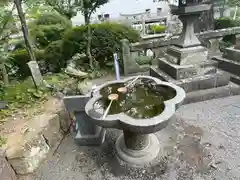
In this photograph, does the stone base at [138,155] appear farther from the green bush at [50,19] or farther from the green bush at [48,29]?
the green bush at [50,19]

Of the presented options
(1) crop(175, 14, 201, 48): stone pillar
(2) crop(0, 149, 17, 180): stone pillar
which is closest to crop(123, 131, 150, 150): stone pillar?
(2) crop(0, 149, 17, 180): stone pillar

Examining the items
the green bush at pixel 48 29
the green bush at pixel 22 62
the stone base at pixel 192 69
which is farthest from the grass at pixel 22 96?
the green bush at pixel 48 29

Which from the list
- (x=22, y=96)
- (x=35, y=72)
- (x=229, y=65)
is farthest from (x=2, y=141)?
(x=229, y=65)

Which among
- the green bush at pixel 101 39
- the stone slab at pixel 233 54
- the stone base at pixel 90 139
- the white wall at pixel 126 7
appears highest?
the white wall at pixel 126 7

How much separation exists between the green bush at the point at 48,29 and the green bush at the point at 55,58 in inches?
63.4

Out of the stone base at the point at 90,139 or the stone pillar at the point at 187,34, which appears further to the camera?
the stone pillar at the point at 187,34

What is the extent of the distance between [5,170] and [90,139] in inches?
39.4

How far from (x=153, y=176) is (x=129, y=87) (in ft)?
3.57

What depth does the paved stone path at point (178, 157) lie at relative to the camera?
2.04 metres

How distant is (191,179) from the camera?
76.7 inches

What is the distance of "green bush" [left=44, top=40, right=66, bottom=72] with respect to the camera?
5527 millimetres

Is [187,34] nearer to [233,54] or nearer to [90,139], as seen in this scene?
[233,54]

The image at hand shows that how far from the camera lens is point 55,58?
18.4 ft

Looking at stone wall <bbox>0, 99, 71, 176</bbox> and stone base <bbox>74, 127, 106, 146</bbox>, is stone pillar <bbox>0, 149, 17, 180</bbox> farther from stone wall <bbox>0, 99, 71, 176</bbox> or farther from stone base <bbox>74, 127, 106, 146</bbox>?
stone base <bbox>74, 127, 106, 146</bbox>
